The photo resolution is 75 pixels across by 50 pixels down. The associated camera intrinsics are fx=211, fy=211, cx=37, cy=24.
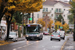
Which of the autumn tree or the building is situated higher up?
the building

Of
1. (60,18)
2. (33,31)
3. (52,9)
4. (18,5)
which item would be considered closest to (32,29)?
(33,31)

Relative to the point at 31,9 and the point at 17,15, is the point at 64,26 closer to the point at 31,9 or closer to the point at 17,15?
the point at 17,15

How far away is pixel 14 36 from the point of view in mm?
35719

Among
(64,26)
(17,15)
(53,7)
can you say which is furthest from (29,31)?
(64,26)

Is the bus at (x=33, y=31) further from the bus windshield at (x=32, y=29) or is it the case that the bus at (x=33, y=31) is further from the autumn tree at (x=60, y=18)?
the autumn tree at (x=60, y=18)

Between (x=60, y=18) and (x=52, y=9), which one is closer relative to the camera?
(x=52, y=9)

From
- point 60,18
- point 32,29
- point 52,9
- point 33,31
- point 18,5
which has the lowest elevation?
point 33,31

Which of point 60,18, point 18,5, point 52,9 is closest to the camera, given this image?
point 18,5

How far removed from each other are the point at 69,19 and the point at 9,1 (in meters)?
97.6

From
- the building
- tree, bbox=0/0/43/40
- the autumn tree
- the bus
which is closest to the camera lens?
tree, bbox=0/0/43/40

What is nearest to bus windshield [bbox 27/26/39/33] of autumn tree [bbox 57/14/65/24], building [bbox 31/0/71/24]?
building [bbox 31/0/71/24]

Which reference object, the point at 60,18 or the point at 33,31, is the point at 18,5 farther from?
the point at 60,18

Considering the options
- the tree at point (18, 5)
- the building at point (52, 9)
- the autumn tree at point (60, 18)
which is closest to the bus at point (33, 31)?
the tree at point (18, 5)

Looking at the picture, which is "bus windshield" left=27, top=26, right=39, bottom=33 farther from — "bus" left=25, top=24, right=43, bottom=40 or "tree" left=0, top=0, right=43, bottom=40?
"tree" left=0, top=0, right=43, bottom=40
